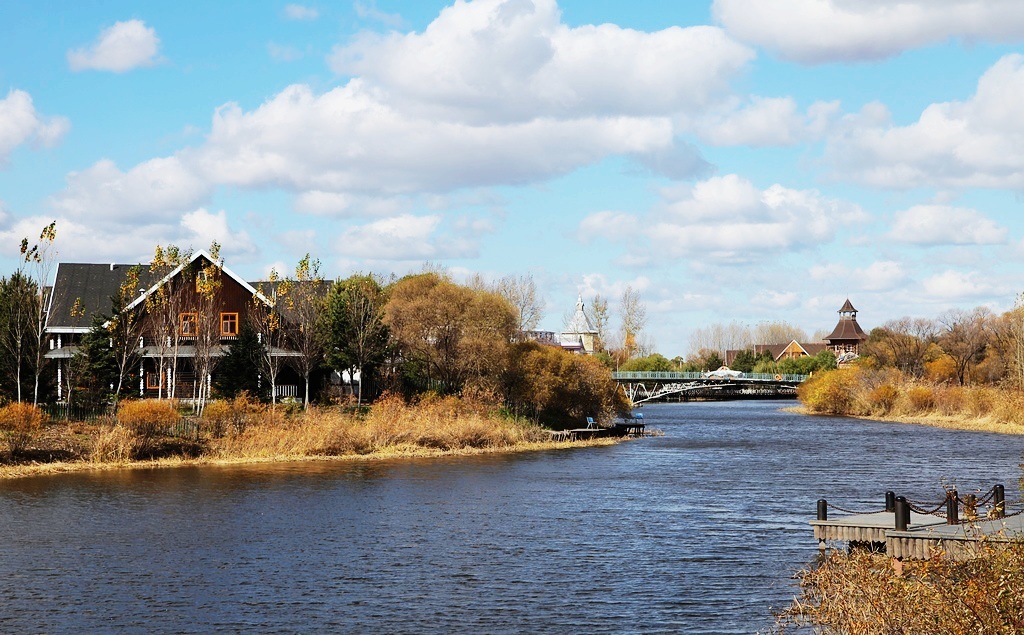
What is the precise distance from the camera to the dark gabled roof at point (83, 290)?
78688 mm

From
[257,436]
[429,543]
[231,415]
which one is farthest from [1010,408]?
[429,543]

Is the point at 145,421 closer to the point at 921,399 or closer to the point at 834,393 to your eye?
the point at 921,399

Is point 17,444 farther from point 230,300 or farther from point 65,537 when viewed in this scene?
point 230,300

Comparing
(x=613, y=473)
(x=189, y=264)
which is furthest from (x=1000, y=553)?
(x=189, y=264)

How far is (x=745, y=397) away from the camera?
650 ft

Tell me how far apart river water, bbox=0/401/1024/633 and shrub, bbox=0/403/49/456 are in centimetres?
331

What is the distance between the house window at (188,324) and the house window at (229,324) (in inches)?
80.6

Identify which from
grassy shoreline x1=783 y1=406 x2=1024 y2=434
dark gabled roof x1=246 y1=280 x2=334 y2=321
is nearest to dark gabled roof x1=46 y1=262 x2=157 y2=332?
dark gabled roof x1=246 y1=280 x2=334 y2=321

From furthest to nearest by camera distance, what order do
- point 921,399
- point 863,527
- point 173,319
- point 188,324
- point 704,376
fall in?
1. point 704,376
2. point 921,399
3. point 188,324
4. point 173,319
5. point 863,527

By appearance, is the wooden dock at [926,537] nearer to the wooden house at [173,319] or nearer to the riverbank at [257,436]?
the riverbank at [257,436]

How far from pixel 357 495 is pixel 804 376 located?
14741 centimetres

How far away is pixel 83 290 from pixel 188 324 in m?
11.6

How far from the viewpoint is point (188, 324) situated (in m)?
75.9

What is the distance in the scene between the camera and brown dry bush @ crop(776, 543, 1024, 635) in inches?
615
